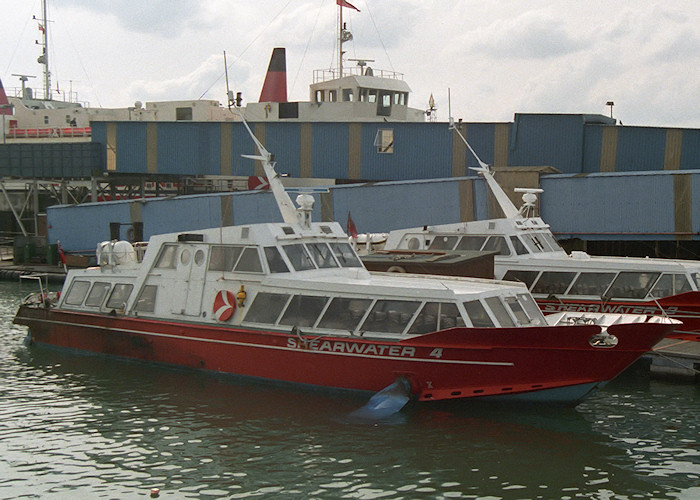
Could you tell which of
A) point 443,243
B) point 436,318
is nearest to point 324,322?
point 436,318

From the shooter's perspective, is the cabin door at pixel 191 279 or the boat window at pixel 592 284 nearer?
the cabin door at pixel 191 279

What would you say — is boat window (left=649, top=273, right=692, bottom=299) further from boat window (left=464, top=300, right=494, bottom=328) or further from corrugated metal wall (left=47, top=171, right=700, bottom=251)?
corrugated metal wall (left=47, top=171, right=700, bottom=251)

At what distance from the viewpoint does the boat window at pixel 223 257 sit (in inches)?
702

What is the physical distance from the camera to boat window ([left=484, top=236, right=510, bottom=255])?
2362cm

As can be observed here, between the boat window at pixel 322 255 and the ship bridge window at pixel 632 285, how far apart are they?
8.52 m

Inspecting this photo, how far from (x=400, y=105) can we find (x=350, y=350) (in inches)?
1586

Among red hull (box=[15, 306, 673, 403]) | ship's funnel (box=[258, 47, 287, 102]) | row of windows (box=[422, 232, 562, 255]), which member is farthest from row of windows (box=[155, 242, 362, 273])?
ship's funnel (box=[258, 47, 287, 102])

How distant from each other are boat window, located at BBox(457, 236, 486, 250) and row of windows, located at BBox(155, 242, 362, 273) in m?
6.60

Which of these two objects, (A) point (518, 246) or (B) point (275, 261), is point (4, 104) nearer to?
(A) point (518, 246)

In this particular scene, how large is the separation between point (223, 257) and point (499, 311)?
6755mm

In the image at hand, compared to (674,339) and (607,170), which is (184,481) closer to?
(674,339)

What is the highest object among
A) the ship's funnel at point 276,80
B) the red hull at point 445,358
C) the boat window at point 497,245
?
the ship's funnel at point 276,80

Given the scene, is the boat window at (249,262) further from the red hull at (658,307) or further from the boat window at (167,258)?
the red hull at (658,307)

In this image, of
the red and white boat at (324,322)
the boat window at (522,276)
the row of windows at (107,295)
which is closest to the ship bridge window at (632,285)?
the boat window at (522,276)
